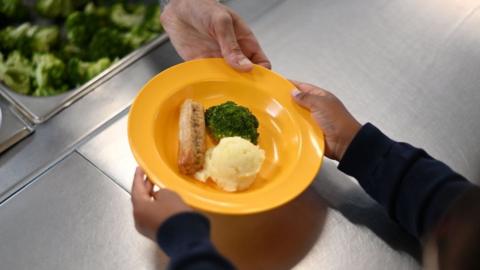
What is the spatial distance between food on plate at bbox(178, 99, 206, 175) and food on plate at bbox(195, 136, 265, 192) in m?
0.02

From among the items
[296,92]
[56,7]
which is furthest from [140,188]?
[56,7]

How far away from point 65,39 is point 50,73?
0.23 meters

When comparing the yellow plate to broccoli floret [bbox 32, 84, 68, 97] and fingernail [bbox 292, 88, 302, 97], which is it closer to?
fingernail [bbox 292, 88, 302, 97]

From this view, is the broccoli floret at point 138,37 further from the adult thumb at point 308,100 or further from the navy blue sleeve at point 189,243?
the navy blue sleeve at point 189,243

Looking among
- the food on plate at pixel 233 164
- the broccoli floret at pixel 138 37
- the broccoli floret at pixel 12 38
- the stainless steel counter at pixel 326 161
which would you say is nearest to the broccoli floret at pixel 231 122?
the food on plate at pixel 233 164

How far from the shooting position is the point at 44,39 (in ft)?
4.42

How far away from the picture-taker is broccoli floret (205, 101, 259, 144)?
950mm

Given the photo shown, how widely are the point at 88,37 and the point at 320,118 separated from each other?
2.54 feet

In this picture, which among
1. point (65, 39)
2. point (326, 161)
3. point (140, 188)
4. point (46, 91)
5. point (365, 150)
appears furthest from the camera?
point (65, 39)

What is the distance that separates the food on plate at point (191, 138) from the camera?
0.91 metres

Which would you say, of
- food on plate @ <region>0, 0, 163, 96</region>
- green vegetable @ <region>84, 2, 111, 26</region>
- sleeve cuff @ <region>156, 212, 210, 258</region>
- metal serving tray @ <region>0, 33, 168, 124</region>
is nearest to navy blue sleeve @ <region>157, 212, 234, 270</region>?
sleeve cuff @ <region>156, 212, 210, 258</region>

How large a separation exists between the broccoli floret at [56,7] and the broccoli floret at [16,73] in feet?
0.64

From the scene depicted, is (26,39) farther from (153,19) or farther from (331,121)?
(331,121)

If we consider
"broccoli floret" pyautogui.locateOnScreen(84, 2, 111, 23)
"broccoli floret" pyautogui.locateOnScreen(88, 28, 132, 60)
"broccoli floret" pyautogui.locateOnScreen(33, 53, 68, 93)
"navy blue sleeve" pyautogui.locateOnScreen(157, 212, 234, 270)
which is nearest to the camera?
"navy blue sleeve" pyautogui.locateOnScreen(157, 212, 234, 270)
